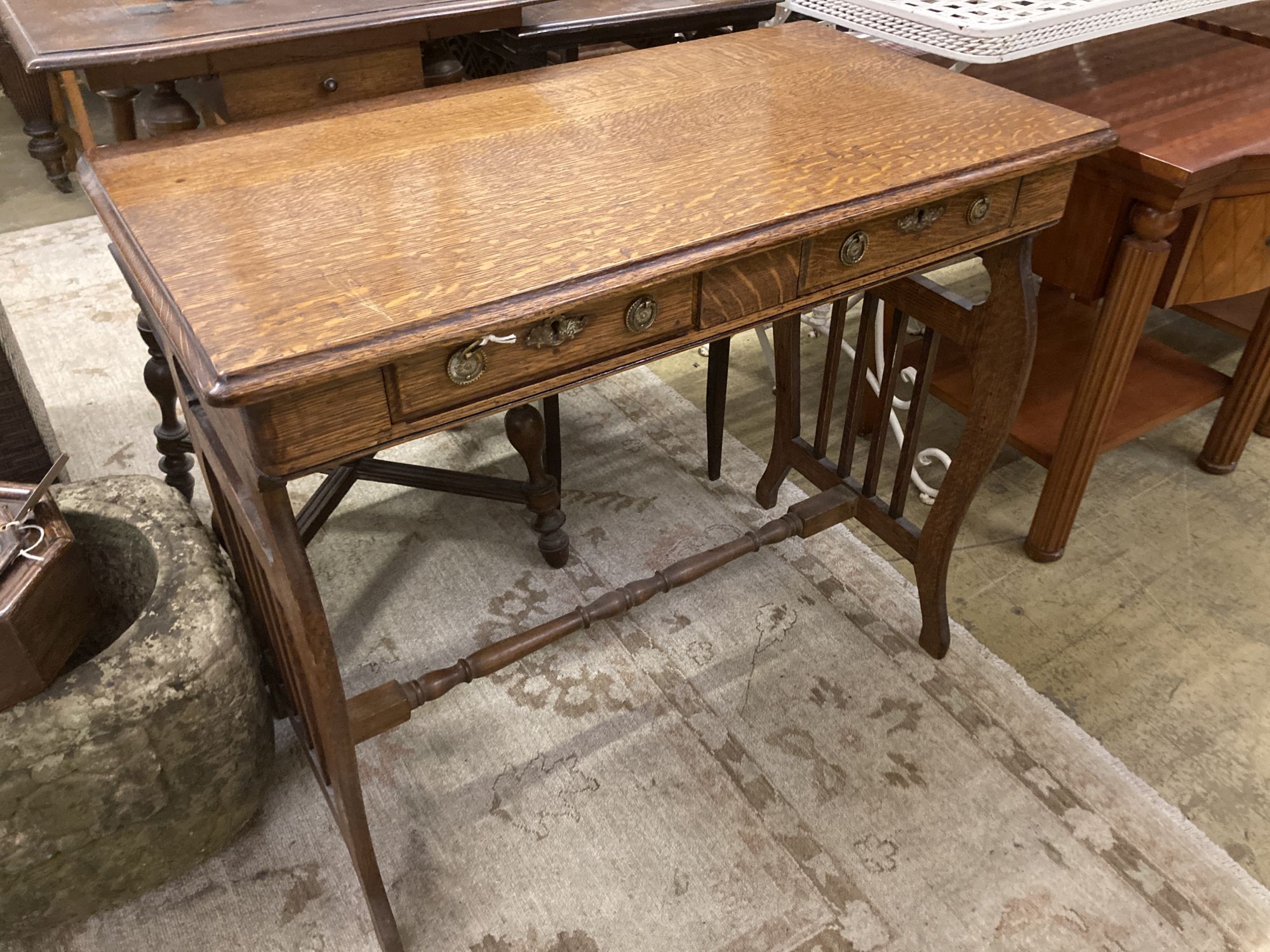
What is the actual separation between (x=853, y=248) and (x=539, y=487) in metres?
0.85

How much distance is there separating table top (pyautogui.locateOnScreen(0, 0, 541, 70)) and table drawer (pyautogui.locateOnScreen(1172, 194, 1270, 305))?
3.65 ft

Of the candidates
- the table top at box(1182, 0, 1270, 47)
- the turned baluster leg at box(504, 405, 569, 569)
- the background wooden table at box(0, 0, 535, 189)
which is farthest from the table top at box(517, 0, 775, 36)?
the table top at box(1182, 0, 1270, 47)

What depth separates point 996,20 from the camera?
55.4 inches

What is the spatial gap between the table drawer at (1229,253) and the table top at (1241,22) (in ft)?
2.00

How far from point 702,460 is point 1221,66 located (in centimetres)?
121

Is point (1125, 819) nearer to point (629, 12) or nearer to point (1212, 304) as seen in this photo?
point (1212, 304)

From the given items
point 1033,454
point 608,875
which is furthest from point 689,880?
point 1033,454

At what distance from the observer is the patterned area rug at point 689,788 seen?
1296 millimetres

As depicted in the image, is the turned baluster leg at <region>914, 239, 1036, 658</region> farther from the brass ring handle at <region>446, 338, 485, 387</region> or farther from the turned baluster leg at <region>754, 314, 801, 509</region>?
the brass ring handle at <region>446, 338, 485, 387</region>

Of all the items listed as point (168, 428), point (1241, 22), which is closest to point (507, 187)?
point (168, 428)

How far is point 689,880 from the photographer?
1.34m

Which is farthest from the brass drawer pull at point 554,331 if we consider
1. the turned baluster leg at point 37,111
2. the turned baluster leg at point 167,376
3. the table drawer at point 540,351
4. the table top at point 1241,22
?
the turned baluster leg at point 37,111

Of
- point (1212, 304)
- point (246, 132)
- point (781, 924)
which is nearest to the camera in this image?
point (246, 132)

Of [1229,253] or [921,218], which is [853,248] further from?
[1229,253]
